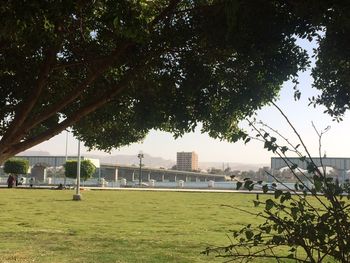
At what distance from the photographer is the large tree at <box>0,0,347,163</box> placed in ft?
17.2

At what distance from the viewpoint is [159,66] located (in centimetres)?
689

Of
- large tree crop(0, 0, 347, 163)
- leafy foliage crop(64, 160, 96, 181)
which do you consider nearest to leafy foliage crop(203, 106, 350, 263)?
large tree crop(0, 0, 347, 163)

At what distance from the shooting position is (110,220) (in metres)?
17.2

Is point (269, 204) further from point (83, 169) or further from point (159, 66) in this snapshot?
point (83, 169)

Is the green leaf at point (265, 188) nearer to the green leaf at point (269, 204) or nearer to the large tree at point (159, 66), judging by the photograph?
the green leaf at point (269, 204)

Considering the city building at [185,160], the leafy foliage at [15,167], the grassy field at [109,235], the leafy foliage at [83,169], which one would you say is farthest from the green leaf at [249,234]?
the city building at [185,160]

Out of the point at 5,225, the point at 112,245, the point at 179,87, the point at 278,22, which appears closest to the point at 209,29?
the point at 278,22

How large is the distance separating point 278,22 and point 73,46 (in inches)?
130

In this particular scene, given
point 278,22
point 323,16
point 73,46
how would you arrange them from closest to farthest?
point 323,16 < point 278,22 < point 73,46

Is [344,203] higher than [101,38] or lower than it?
lower

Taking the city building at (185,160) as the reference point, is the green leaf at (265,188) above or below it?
below

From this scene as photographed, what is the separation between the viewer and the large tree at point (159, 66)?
5.24 m

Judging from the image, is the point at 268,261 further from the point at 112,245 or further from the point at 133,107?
the point at 133,107

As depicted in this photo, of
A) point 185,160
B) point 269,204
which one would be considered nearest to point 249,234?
point 269,204
